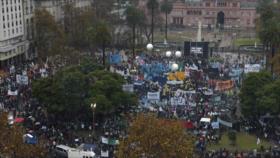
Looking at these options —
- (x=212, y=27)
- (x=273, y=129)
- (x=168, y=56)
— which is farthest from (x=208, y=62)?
(x=212, y=27)

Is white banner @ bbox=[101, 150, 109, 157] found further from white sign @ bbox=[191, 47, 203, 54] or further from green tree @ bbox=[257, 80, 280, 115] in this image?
white sign @ bbox=[191, 47, 203, 54]

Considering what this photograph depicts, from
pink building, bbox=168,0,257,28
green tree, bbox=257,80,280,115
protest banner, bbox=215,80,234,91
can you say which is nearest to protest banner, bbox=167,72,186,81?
protest banner, bbox=215,80,234,91

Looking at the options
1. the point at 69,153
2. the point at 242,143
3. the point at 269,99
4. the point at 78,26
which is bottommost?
the point at 242,143

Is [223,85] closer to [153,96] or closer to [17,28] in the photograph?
[153,96]

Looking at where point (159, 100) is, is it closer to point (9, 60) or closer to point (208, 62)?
point (208, 62)

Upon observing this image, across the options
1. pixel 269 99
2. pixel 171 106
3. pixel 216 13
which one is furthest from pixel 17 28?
pixel 216 13
